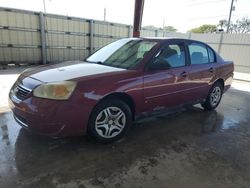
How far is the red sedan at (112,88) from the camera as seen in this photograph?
2.57 meters

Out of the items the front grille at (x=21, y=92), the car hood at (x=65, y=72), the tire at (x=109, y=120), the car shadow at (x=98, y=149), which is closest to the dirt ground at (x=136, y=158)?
the car shadow at (x=98, y=149)

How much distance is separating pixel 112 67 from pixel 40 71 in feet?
3.32

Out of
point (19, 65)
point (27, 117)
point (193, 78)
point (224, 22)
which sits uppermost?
point (224, 22)

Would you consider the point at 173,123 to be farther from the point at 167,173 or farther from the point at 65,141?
the point at 65,141

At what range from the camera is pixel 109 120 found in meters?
2.97

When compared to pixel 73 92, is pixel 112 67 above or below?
above

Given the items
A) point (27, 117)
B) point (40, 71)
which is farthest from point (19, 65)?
point (27, 117)

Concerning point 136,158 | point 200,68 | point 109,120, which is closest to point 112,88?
point 109,120

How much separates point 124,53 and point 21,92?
164 centimetres

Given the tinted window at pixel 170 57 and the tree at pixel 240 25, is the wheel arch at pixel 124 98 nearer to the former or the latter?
the tinted window at pixel 170 57

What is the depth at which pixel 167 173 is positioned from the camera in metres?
2.48

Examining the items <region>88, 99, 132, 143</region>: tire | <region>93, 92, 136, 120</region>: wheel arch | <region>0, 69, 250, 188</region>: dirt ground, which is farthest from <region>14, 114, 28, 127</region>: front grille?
<region>93, 92, 136, 120</region>: wheel arch

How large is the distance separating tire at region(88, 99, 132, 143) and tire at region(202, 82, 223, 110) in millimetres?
2252

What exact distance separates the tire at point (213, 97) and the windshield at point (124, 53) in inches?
74.7
